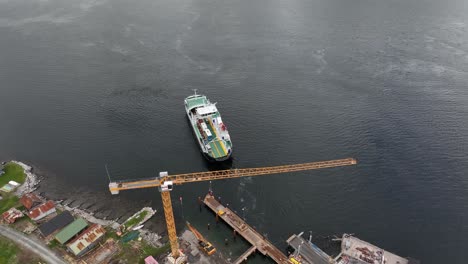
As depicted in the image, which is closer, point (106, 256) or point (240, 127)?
point (106, 256)

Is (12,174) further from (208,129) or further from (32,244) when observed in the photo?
(208,129)

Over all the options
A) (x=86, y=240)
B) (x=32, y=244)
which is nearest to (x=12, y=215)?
(x=32, y=244)

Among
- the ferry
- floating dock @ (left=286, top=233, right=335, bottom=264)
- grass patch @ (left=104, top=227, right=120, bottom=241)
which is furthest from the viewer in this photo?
the ferry

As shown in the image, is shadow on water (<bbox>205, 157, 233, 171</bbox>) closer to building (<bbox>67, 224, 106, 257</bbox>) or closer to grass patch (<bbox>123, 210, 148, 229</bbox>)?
grass patch (<bbox>123, 210, 148, 229</bbox>)

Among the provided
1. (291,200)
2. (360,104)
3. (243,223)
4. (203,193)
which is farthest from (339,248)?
(360,104)

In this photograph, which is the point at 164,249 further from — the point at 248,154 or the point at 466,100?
the point at 466,100

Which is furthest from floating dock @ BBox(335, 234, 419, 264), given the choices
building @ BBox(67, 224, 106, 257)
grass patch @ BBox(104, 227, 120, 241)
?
building @ BBox(67, 224, 106, 257)
